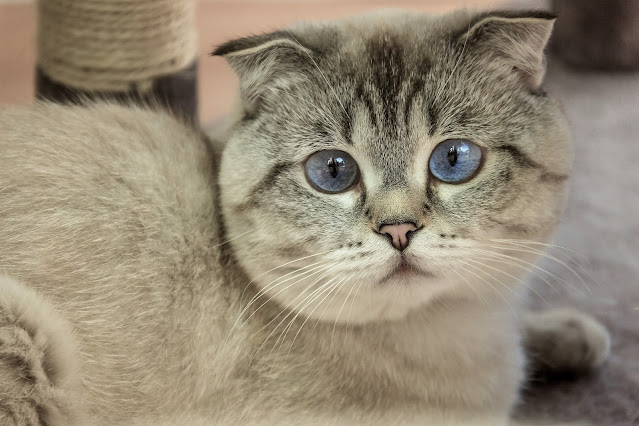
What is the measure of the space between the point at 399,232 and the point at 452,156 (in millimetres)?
196

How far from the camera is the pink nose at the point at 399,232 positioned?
135 centimetres

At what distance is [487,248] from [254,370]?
53 cm

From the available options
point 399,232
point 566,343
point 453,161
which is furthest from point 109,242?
point 566,343

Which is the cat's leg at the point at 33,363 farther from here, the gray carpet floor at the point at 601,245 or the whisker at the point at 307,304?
the gray carpet floor at the point at 601,245

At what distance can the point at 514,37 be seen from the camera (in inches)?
57.1

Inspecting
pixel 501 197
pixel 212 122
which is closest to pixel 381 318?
pixel 501 197

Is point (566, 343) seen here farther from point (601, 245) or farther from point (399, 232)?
point (399, 232)

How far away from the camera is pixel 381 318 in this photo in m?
1.55

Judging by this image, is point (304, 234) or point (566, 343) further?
point (566, 343)

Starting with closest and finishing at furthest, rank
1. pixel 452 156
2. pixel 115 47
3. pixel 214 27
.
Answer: pixel 452 156
pixel 115 47
pixel 214 27

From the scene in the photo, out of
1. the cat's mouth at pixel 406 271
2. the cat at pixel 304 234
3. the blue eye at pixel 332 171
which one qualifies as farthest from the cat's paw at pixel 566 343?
the blue eye at pixel 332 171

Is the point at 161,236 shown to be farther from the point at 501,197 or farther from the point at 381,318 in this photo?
the point at 501,197

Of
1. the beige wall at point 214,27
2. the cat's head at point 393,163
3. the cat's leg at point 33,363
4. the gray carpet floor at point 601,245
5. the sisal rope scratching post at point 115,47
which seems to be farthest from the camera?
the beige wall at point 214,27

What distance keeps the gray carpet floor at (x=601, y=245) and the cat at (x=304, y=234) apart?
301mm
